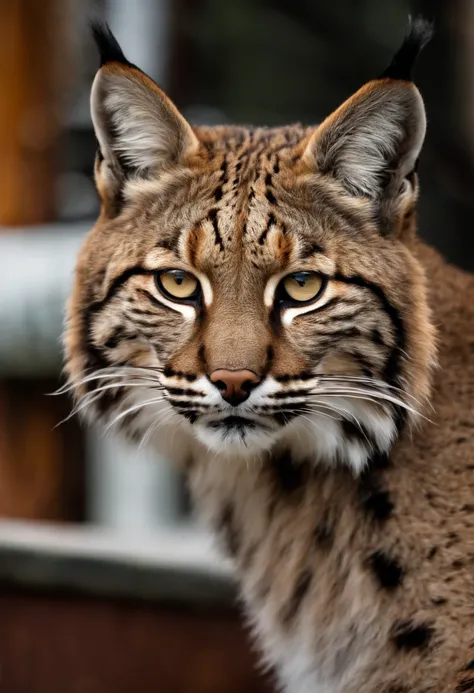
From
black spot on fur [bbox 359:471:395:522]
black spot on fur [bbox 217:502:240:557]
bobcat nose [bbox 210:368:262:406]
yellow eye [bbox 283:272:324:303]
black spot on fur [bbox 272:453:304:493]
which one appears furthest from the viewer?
black spot on fur [bbox 217:502:240:557]

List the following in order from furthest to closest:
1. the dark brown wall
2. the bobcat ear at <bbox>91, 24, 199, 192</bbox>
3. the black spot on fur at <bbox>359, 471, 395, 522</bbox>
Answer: the dark brown wall → the black spot on fur at <bbox>359, 471, 395, 522</bbox> → the bobcat ear at <bbox>91, 24, 199, 192</bbox>

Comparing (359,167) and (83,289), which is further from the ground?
(359,167)

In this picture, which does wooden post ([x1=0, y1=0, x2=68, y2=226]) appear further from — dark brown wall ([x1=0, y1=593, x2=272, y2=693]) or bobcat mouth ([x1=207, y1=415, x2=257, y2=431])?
bobcat mouth ([x1=207, y1=415, x2=257, y2=431])

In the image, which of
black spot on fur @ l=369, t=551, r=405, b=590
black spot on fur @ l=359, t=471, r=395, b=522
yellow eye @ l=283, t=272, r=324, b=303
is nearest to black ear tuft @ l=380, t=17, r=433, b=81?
yellow eye @ l=283, t=272, r=324, b=303

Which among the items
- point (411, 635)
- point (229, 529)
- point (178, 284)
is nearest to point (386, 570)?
point (411, 635)

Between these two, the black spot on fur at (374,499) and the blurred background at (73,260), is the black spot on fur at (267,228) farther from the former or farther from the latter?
the blurred background at (73,260)

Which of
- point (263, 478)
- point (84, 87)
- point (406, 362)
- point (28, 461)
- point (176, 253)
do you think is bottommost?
point (28, 461)

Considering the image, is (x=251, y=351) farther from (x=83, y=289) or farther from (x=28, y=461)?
(x=28, y=461)

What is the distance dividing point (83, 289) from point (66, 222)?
4.90 meters

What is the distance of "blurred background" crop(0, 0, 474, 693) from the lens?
5.69m

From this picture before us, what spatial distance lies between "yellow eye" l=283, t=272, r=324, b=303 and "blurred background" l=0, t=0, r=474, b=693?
3.44ft

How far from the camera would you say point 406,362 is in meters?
3.89

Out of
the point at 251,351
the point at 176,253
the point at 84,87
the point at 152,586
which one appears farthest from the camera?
the point at 84,87

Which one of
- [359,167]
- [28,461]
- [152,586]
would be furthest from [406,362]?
[28,461]
